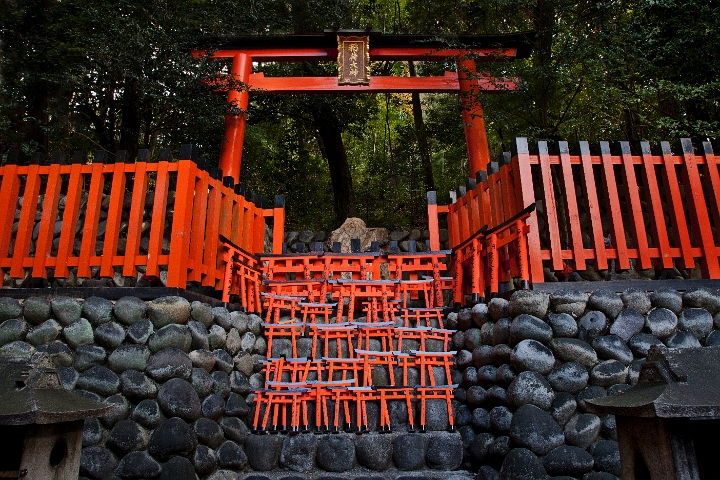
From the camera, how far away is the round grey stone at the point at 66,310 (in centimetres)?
453

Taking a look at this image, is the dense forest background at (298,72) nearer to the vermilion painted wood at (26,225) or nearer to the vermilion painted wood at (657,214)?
the vermilion painted wood at (657,214)

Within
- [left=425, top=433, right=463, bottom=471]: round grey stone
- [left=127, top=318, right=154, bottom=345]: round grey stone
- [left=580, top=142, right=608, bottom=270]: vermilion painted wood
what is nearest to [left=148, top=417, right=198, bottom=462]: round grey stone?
[left=127, top=318, right=154, bottom=345]: round grey stone

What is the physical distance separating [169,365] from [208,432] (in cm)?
69

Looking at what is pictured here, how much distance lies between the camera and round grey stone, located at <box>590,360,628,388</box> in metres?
4.39

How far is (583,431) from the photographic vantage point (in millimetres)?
4188

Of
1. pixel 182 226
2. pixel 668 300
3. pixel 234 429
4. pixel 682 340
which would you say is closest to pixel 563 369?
pixel 682 340

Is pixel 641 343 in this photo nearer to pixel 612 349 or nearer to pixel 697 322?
pixel 612 349

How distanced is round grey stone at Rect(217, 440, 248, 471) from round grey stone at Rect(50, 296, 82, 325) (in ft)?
5.63

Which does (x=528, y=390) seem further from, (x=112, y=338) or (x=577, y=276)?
(x=112, y=338)

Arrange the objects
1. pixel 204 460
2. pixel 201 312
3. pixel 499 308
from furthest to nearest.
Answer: pixel 499 308, pixel 201 312, pixel 204 460

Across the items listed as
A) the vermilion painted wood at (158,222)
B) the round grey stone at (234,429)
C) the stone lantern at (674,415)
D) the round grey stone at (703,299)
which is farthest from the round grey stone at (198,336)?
the round grey stone at (703,299)

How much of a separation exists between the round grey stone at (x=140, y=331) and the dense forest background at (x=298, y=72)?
13.9 feet

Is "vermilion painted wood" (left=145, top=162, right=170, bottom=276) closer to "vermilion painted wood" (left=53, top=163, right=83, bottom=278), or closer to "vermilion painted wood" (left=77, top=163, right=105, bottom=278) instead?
"vermilion painted wood" (left=77, top=163, right=105, bottom=278)

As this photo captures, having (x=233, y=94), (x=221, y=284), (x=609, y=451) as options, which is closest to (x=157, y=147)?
(x=233, y=94)
